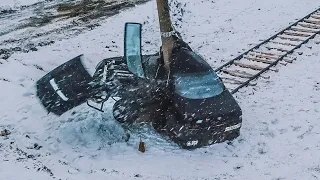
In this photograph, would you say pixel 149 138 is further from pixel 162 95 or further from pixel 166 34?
pixel 166 34

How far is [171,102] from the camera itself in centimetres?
971

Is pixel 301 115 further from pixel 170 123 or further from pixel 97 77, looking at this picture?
pixel 97 77

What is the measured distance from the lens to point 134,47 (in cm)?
996

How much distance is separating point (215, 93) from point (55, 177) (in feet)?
12.5

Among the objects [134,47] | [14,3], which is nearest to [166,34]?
[134,47]

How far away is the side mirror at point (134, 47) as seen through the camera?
996 cm

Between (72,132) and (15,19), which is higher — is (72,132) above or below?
below

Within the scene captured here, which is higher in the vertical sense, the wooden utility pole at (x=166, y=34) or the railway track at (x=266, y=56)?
the wooden utility pole at (x=166, y=34)

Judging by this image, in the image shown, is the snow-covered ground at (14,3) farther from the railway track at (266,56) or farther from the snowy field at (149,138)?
the railway track at (266,56)

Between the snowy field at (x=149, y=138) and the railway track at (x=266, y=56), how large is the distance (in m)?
0.30

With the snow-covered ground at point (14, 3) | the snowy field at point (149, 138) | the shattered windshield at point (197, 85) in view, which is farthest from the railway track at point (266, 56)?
the snow-covered ground at point (14, 3)

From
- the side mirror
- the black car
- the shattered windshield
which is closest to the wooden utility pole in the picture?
the black car

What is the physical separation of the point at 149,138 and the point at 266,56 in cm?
585

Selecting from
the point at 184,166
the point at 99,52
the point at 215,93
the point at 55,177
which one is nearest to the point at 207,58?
the point at 99,52
